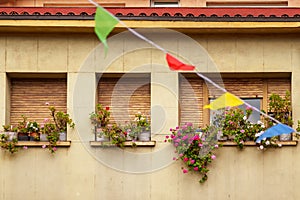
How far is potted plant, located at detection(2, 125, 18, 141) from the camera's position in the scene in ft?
36.7

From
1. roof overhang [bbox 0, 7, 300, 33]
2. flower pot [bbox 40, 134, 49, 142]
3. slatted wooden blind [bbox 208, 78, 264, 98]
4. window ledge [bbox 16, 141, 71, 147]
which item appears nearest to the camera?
roof overhang [bbox 0, 7, 300, 33]

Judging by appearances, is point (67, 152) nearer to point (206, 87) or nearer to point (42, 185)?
point (42, 185)

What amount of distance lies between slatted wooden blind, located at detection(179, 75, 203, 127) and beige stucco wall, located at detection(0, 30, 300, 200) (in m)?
0.27

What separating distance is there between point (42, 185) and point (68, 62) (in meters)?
1.95

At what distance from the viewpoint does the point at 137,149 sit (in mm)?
11234

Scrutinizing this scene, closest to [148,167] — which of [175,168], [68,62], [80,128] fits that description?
[175,168]

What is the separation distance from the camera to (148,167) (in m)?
11.2

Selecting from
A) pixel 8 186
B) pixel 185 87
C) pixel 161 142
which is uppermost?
pixel 185 87

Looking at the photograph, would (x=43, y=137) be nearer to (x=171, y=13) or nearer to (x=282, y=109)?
(x=171, y=13)

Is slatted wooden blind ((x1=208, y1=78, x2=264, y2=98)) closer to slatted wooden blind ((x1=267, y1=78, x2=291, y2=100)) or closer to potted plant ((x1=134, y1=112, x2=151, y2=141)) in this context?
slatted wooden blind ((x1=267, y1=78, x2=291, y2=100))

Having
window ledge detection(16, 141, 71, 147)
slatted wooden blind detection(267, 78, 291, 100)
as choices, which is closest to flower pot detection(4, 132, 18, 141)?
window ledge detection(16, 141, 71, 147)

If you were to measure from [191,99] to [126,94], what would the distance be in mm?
1043

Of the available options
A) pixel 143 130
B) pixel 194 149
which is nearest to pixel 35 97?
pixel 143 130

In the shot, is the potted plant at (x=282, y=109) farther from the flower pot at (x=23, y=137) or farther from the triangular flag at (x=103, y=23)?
the triangular flag at (x=103, y=23)
